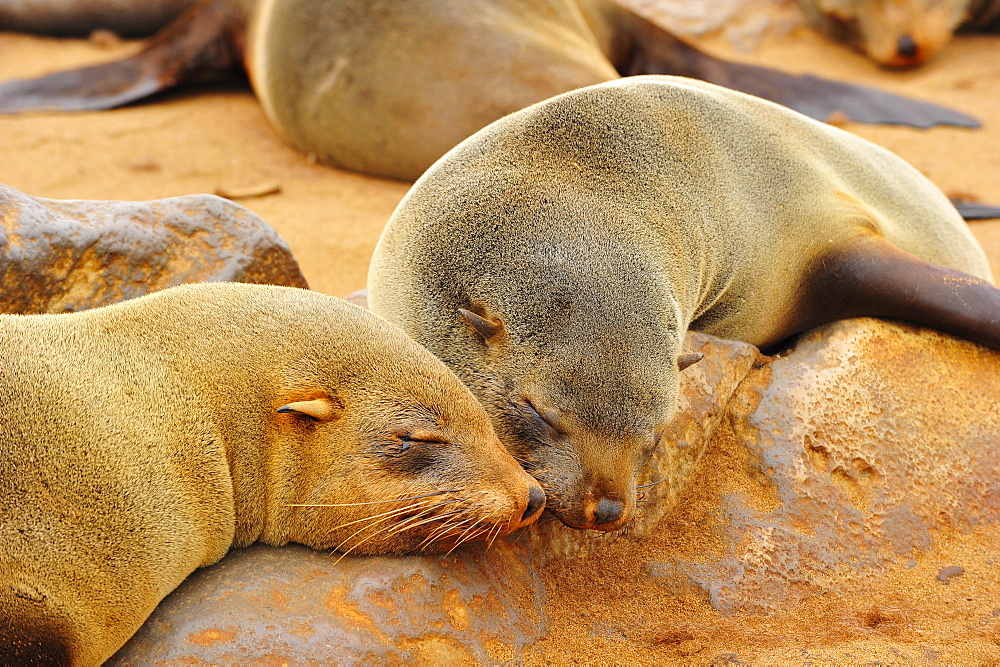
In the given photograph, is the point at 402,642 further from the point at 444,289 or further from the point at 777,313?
the point at 777,313

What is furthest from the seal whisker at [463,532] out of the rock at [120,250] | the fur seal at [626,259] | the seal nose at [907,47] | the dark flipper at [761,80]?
the seal nose at [907,47]

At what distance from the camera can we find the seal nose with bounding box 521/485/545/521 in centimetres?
269

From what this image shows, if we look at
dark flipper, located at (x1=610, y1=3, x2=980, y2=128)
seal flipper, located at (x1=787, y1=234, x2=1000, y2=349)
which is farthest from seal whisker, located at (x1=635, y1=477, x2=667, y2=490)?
dark flipper, located at (x1=610, y1=3, x2=980, y2=128)

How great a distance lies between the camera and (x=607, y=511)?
2883 millimetres

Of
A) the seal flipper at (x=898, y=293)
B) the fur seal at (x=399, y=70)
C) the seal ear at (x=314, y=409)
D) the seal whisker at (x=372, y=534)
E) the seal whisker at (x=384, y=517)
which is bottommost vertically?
the fur seal at (x=399, y=70)

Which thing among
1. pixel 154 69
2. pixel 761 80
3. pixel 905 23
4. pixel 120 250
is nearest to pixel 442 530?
pixel 120 250

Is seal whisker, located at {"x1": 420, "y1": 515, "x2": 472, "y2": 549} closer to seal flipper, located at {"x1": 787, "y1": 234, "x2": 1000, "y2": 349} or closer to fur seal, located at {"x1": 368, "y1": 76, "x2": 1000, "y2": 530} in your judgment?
fur seal, located at {"x1": 368, "y1": 76, "x2": 1000, "y2": 530}

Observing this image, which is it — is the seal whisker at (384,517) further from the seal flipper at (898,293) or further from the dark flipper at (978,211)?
the dark flipper at (978,211)

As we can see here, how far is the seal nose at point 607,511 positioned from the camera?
288 centimetres

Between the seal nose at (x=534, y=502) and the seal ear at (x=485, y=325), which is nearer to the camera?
the seal nose at (x=534, y=502)

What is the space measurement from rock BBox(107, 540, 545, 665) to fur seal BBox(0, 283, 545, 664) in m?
0.06

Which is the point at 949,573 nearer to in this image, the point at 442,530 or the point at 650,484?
the point at 650,484

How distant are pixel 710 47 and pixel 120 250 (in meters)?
9.28

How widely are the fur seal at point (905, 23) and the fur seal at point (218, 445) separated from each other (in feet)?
31.7
